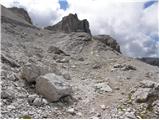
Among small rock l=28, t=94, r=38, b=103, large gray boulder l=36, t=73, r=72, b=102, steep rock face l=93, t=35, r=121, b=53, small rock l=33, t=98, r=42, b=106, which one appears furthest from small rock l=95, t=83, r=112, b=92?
steep rock face l=93, t=35, r=121, b=53

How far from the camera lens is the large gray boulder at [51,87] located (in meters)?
19.2

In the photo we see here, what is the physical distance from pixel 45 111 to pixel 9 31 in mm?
39098

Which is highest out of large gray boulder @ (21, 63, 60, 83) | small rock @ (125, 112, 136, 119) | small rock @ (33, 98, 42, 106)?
large gray boulder @ (21, 63, 60, 83)

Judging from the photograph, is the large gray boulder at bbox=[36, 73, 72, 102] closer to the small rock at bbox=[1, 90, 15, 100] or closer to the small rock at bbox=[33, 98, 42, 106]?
the small rock at bbox=[33, 98, 42, 106]

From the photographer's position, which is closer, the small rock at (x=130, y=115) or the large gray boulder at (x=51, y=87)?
the small rock at (x=130, y=115)

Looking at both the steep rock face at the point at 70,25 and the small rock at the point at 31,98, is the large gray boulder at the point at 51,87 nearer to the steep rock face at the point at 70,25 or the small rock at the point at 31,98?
the small rock at the point at 31,98

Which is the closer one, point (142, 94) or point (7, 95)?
point (7, 95)

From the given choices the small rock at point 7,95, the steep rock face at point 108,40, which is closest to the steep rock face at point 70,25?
the steep rock face at point 108,40

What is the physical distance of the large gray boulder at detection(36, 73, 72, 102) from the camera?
19.2 meters

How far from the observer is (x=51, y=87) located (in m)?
19.2

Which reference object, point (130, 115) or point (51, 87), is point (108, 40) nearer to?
point (51, 87)

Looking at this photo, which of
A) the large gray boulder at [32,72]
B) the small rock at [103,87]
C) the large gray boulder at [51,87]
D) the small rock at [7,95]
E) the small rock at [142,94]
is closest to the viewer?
the small rock at [7,95]

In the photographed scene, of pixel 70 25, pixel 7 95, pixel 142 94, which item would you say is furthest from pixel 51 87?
pixel 70 25

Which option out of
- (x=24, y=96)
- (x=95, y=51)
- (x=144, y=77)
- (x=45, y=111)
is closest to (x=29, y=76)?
(x=24, y=96)
